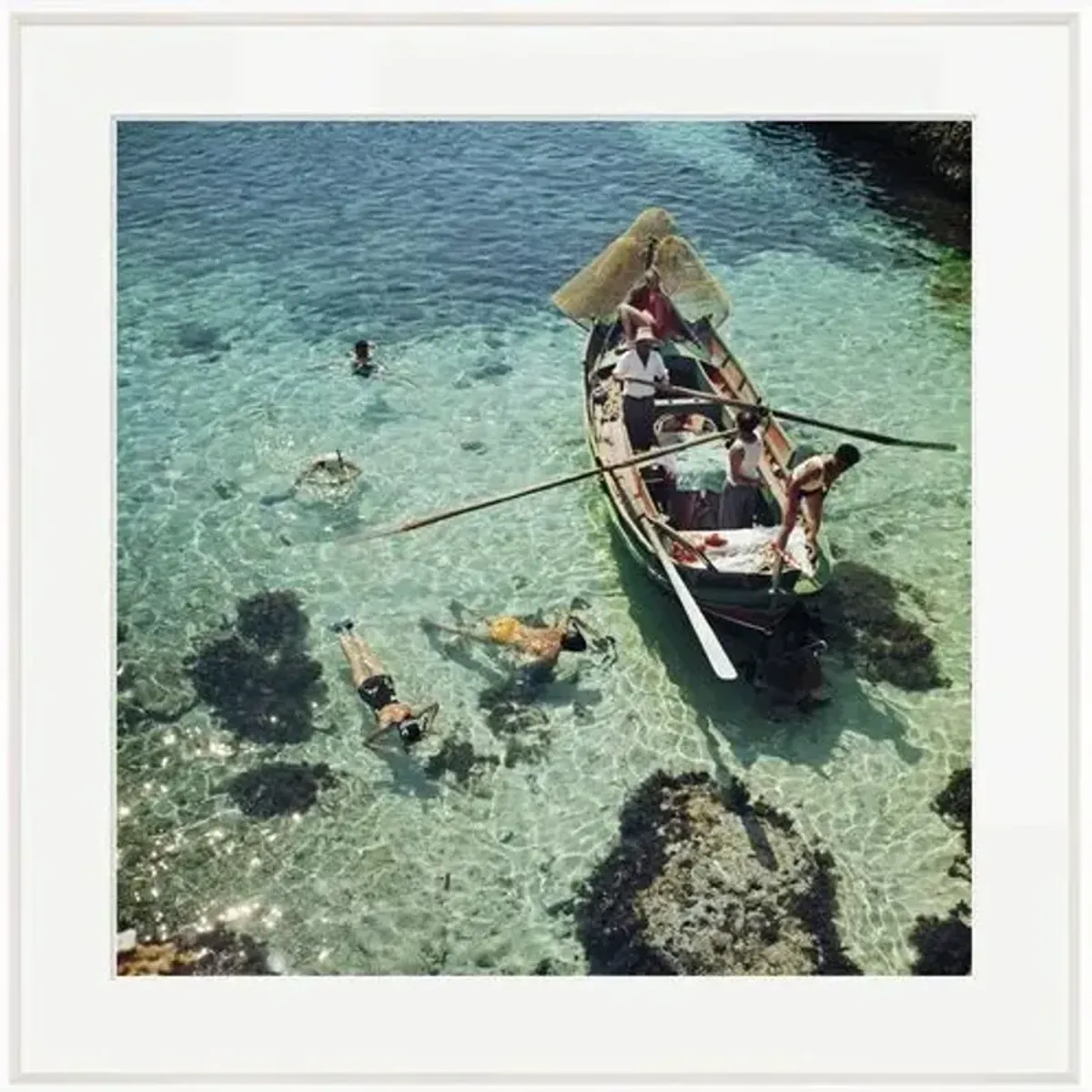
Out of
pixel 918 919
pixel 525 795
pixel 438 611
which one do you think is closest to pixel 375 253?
pixel 438 611

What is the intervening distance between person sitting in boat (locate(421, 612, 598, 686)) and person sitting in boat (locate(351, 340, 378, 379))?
7.45 feet

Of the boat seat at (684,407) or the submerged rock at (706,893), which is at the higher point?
the boat seat at (684,407)

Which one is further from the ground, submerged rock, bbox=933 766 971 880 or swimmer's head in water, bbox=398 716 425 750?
swimmer's head in water, bbox=398 716 425 750

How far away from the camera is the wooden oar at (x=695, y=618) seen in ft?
23.1

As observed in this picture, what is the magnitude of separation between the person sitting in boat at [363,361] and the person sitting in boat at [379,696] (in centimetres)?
227

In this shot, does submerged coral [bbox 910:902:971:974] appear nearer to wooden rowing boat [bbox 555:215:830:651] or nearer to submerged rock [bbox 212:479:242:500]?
wooden rowing boat [bbox 555:215:830:651]

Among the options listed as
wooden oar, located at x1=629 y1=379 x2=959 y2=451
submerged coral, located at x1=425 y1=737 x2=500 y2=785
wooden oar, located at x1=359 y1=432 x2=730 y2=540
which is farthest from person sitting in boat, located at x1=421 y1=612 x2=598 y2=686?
wooden oar, located at x1=629 y1=379 x2=959 y2=451

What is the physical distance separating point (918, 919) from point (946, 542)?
2562mm

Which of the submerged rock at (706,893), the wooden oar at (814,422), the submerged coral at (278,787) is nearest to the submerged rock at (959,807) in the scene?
the submerged rock at (706,893)

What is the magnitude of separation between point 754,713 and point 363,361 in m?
4.00

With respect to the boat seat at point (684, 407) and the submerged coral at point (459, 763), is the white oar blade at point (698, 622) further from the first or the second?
the submerged coral at point (459, 763)

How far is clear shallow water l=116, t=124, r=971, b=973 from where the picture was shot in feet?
22.4

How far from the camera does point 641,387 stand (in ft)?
28.1
